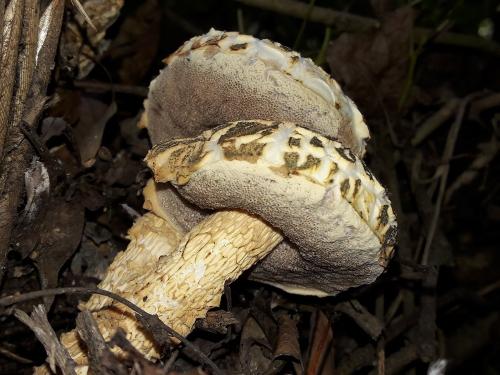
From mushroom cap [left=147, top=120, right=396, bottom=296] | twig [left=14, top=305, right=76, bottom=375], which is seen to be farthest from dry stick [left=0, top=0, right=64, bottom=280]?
mushroom cap [left=147, top=120, right=396, bottom=296]

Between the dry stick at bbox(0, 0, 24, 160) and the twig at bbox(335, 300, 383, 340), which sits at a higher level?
the dry stick at bbox(0, 0, 24, 160)

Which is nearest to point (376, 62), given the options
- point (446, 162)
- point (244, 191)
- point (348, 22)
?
point (348, 22)

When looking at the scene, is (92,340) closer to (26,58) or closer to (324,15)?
(26,58)

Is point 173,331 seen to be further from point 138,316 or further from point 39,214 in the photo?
point 39,214

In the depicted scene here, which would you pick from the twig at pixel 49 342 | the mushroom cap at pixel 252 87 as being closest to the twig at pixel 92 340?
the twig at pixel 49 342

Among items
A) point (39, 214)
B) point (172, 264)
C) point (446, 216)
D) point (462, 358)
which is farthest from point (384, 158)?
point (39, 214)

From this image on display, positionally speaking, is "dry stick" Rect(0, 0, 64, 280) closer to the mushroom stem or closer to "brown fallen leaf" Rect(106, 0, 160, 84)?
the mushroom stem

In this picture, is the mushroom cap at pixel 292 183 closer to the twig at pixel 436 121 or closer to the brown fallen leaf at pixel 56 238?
the brown fallen leaf at pixel 56 238
